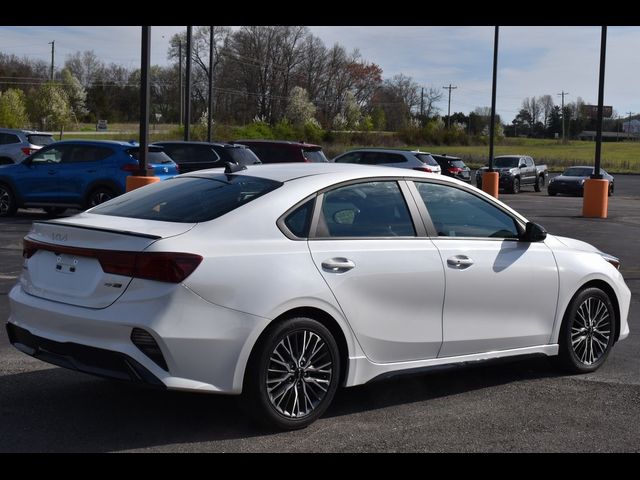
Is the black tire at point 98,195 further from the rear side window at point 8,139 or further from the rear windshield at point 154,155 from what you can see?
the rear side window at point 8,139

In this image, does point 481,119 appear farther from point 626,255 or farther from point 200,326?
point 200,326

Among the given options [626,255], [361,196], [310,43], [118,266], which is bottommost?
[626,255]

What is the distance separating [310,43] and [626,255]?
8045cm

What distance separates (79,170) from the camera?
19016 millimetres

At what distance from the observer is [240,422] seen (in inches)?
221

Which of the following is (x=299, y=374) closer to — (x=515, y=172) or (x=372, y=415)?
(x=372, y=415)

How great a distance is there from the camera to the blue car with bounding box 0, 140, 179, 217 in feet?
61.9

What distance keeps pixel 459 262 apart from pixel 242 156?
1575 cm

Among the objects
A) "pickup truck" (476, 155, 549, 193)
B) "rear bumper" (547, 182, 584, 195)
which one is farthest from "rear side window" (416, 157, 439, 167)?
"rear bumper" (547, 182, 584, 195)

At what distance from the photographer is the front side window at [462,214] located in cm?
637

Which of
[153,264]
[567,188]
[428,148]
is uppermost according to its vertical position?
[428,148]

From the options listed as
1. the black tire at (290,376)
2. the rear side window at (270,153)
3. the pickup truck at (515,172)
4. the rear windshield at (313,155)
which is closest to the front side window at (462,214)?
the black tire at (290,376)

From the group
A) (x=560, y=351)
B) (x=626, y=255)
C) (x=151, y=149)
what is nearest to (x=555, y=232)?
(x=626, y=255)

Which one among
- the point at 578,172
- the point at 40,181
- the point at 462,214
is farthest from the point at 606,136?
the point at 462,214
